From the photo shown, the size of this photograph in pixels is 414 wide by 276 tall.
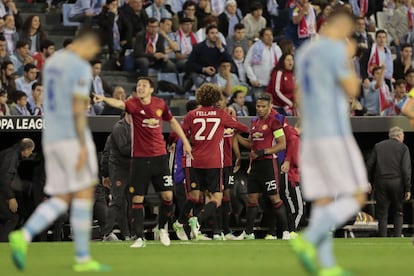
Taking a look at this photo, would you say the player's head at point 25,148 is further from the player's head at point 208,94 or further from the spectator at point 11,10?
the spectator at point 11,10

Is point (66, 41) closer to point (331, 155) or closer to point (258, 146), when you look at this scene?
point (258, 146)

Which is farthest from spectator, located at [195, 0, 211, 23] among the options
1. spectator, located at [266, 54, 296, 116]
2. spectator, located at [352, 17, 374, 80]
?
spectator, located at [266, 54, 296, 116]

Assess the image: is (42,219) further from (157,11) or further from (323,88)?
(157,11)

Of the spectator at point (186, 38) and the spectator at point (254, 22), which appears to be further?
the spectator at point (254, 22)

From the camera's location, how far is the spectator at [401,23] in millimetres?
27016

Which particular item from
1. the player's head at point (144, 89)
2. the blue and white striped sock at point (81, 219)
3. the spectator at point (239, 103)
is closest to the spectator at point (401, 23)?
the spectator at point (239, 103)

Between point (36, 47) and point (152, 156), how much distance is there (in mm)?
7184

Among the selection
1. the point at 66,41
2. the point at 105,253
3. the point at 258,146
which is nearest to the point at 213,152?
the point at 258,146

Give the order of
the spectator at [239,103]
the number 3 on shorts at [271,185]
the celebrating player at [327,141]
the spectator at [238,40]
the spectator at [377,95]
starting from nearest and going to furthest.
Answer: the celebrating player at [327,141]
the number 3 on shorts at [271,185]
the spectator at [239,103]
the spectator at [377,95]
the spectator at [238,40]

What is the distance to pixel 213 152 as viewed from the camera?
18562mm

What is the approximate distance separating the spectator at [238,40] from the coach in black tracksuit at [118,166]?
5.03 m

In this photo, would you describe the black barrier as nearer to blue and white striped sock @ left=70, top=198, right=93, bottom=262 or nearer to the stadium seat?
the stadium seat

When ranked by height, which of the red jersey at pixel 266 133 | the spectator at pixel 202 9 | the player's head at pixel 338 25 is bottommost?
the red jersey at pixel 266 133

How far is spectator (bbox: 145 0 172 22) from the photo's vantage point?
24.6 metres
